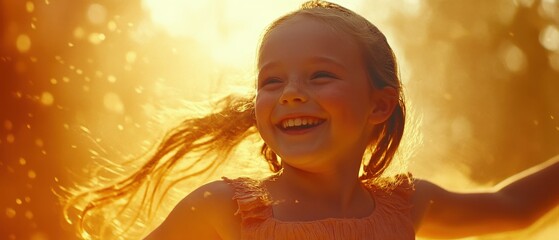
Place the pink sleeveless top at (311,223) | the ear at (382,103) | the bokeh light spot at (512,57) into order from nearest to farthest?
1. the pink sleeveless top at (311,223)
2. the ear at (382,103)
3. the bokeh light spot at (512,57)

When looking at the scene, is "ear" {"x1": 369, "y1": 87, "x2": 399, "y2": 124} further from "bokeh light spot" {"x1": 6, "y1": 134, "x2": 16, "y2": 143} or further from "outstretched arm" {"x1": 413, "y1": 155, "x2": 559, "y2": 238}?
"bokeh light spot" {"x1": 6, "y1": 134, "x2": 16, "y2": 143}

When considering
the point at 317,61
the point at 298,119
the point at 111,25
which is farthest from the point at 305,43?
the point at 111,25

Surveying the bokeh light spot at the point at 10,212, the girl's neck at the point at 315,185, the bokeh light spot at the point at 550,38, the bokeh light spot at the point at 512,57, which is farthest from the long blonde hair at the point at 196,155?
the bokeh light spot at the point at 512,57

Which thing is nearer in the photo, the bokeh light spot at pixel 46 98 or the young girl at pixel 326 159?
the young girl at pixel 326 159

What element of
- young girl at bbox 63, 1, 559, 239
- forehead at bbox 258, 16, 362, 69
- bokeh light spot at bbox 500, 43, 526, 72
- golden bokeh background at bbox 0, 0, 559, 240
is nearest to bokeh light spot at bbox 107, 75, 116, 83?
golden bokeh background at bbox 0, 0, 559, 240

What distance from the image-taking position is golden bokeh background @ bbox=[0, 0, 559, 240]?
133 inches

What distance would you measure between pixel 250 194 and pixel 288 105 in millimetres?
227

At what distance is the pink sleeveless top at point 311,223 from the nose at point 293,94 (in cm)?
23

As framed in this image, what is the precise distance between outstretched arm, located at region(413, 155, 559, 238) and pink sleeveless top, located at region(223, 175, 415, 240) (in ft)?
0.37

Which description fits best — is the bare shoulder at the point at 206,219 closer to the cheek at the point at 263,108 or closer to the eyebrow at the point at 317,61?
the cheek at the point at 263,108

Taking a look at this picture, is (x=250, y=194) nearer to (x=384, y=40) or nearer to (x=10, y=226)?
(x=384, y=40)

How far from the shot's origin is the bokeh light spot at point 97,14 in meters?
4.29

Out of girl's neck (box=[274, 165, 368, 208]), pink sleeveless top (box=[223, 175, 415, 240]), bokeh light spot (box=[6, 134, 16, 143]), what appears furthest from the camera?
bokeh light spot (box=[6, 134, 16, 143])

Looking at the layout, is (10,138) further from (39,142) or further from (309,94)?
(309,94)
